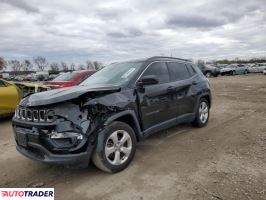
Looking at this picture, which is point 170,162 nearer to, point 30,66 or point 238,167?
A: point 238,167

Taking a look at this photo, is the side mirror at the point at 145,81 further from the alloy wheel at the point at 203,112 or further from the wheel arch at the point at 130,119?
the alloy wheel at the point at 203,112

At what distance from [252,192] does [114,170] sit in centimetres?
194

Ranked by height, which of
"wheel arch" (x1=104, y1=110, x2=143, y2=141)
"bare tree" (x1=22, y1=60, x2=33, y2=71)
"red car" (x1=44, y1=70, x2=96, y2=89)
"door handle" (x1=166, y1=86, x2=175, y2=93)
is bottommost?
"wheel arch" (x1=104, y1=110, x2=143, y2=141)

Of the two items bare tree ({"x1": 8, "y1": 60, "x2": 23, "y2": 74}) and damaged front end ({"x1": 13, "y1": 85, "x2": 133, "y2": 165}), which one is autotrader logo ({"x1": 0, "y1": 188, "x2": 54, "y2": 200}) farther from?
bare tree ({"x1": 8, "y1": 60, "x2": 23, "y2": 74})

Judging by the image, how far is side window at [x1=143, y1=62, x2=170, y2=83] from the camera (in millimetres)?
5402

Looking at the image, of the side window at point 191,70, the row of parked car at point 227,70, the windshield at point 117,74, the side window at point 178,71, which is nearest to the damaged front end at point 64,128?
the windshield at point 117,74

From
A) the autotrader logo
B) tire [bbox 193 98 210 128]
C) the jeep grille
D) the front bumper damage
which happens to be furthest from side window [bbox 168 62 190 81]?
the autotrader logo

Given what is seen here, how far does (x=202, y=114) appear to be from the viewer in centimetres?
712

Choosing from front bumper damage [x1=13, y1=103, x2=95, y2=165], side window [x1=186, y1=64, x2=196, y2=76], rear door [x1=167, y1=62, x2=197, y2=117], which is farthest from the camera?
side window [x1=186, y1=64, x2=196, y2=76]

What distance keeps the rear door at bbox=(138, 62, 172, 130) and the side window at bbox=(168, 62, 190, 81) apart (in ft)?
0.64

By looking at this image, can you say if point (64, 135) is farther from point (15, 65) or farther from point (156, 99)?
point (15, 65)

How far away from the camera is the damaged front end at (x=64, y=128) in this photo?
3.90 m

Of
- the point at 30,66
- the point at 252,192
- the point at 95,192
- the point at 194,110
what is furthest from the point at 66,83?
the point at 30,66

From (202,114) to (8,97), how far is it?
5692mm
